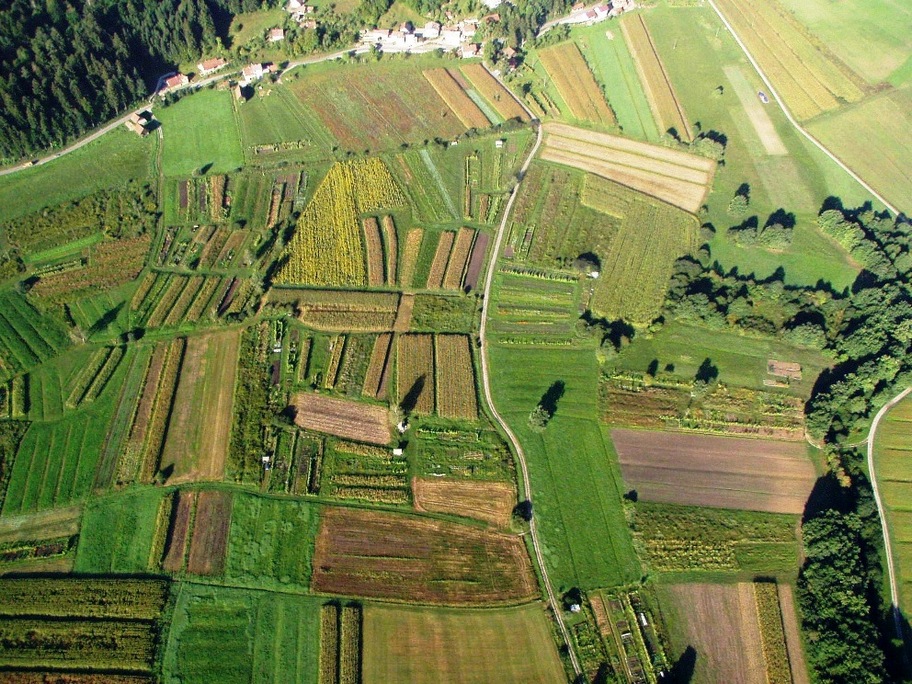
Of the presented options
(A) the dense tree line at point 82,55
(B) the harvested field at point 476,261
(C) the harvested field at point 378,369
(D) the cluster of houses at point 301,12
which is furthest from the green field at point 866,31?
(A) the dense tree line at point 82,55

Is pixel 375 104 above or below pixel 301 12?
below

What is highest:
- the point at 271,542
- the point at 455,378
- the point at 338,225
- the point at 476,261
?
the point at 338,225

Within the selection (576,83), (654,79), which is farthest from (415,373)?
(654,79)

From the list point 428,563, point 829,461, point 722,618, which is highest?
point 829,461

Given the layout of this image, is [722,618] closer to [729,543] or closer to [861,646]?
[729,543]

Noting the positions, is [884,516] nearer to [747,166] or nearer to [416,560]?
[416,560]

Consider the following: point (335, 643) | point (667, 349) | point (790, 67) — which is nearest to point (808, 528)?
point (667, 349)

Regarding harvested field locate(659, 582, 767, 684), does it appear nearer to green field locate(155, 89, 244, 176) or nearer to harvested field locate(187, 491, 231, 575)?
harvested field locate(187, 491, 231, 575)
